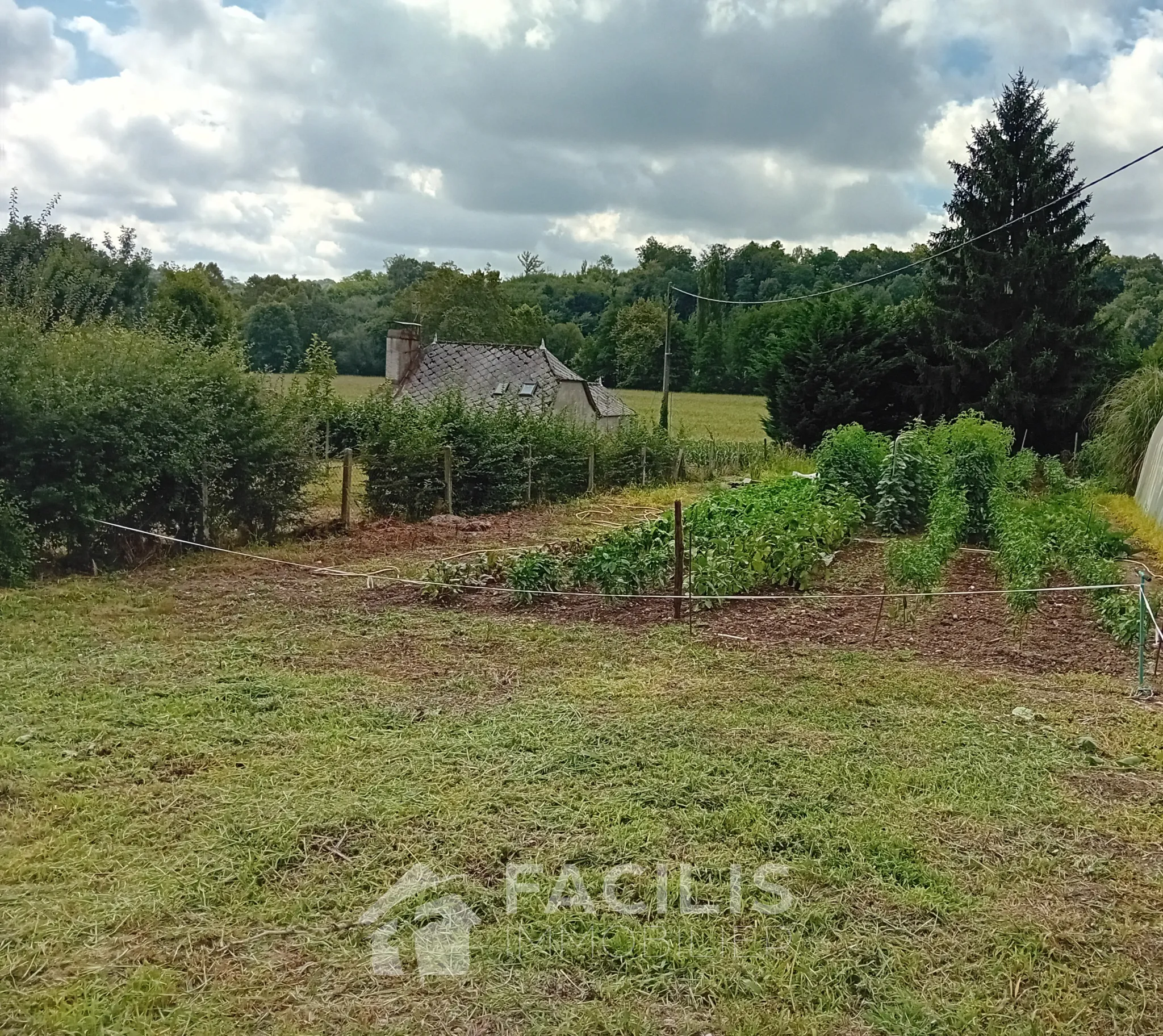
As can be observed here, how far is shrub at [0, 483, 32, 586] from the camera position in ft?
26.0

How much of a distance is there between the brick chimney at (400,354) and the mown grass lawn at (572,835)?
19.6 meters

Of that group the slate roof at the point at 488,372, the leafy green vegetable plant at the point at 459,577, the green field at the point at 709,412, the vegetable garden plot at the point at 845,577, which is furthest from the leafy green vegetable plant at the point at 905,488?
the slate roof at the point at 488,372

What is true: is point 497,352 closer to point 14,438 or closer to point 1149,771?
point 14,438

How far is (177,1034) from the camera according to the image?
2.57m

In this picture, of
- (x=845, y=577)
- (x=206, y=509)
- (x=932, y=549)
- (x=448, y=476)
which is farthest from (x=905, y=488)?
(x=206, y=509)

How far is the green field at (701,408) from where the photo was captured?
103ft

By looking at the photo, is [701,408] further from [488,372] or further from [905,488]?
[905,488]

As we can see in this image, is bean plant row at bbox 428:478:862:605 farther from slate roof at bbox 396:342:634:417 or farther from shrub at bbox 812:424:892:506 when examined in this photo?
slate roof at bbox 396:342:634:417

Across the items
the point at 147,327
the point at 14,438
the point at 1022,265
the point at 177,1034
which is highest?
the point at 1022,265

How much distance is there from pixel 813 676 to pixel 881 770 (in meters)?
1.47

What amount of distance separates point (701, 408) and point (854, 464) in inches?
1130

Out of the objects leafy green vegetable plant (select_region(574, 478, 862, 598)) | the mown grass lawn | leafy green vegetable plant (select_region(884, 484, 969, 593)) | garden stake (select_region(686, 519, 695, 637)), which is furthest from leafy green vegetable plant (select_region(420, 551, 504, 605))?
leafy green vegetable plant (select_region(884, 484, 969, 593))

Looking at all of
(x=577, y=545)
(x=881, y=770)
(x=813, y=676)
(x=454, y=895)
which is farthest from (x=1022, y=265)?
(x=454, y=895)

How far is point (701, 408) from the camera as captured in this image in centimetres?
4147
